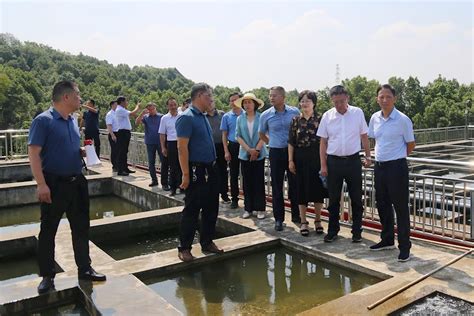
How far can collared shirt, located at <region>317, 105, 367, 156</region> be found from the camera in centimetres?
471

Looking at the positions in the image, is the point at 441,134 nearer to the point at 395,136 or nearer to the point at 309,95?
the point at 309,95

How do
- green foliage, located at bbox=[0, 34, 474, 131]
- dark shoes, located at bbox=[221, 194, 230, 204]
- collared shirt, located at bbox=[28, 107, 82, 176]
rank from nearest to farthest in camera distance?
collared shirt, located at bbox=[28, 107, 82, 176] < dark shoes, located at bbox=[221, 194, 230, 204] < green foliage, located at bbox=[0, 34, 474, 131]

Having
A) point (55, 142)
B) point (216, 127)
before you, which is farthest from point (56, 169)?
point (216, 127)

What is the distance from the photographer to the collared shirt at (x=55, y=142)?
3455 millimetres

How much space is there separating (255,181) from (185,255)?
184cm

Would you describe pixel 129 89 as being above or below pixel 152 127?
above

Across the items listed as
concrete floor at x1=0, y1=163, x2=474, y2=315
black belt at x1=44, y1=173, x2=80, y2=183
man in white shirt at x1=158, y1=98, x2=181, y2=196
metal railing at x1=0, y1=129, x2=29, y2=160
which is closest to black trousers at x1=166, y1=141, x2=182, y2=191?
man in white shirt at x1=158, y1=98, x2=181, y2=196

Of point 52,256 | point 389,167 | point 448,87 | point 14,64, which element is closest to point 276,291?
point 389,167

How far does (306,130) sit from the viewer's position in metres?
5.13

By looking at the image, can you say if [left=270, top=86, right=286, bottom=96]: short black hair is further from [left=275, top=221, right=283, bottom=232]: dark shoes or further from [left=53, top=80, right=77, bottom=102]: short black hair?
[left=53, top=80, right=77, bottom=102]: short black hair

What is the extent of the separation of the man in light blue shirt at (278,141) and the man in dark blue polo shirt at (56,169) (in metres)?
2.43

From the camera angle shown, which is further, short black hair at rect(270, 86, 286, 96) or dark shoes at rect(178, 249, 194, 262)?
short black hair at rect(270, 86, 286, 96)

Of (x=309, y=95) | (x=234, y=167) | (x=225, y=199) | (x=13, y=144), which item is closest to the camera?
(x=309, y=95)

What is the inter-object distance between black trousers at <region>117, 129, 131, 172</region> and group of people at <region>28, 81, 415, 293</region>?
3.30 meters
